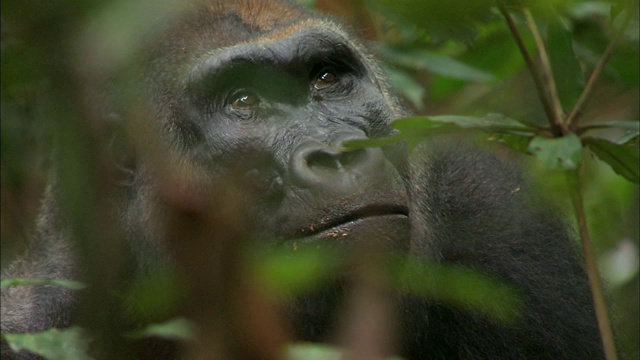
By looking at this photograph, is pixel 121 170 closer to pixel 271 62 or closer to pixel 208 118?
pixel 208 118

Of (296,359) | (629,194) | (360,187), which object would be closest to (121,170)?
(360,187)

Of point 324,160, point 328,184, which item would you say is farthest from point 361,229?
point 324,160

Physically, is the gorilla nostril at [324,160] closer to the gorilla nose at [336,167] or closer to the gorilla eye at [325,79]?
the gorilla nose at [336,167]

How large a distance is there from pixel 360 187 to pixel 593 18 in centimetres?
274

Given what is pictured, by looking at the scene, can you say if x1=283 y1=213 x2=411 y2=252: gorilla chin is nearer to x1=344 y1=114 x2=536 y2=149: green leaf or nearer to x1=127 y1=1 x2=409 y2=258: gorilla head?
x1=127 y1=1 x2=409 y2=258: gorilla head

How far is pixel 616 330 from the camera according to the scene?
14.1 feet

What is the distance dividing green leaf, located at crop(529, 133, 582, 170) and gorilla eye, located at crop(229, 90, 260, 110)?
123 centimetres

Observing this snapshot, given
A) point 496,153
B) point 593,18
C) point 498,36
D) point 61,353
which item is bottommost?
point 61,353

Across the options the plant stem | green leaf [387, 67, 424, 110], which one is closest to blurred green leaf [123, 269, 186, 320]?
the plant stem

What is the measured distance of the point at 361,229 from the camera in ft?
10.5

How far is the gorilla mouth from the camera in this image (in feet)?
10.4

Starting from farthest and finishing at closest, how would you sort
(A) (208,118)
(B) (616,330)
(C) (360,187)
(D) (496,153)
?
(D) (496,153) < (B) (616,330) < (A) (208,118) < (C) (360,187)

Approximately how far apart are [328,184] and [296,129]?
1.54 feet

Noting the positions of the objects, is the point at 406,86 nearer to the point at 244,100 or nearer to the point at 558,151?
the point at 244,100
